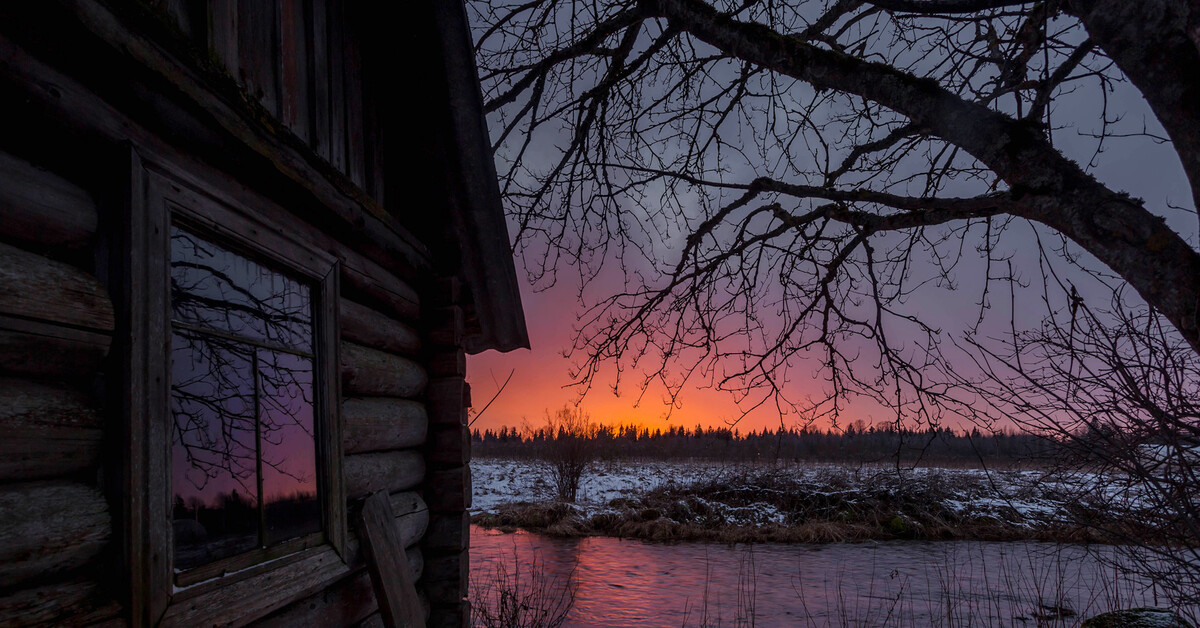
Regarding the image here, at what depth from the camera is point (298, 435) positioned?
2.91 metres

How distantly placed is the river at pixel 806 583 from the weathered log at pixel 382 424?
3500 millimetres

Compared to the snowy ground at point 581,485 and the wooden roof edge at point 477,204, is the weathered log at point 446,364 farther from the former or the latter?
the snowy ground at point 581,485

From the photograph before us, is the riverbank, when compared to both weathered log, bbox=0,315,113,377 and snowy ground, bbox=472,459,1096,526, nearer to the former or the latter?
snowy ground, bbox=472,459,1096,526

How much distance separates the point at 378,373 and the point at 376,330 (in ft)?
0.79

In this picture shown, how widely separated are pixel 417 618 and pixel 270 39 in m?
2.91

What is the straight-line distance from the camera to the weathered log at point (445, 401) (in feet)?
14.8

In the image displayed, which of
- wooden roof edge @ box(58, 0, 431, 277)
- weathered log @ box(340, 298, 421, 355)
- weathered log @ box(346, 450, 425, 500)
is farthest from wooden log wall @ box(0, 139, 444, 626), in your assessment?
weathered log @ box(340, 298, 421, 355)

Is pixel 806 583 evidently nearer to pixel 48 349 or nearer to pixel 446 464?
pixel 446 464

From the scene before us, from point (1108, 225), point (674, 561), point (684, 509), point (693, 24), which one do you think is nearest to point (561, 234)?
point (693, 24)

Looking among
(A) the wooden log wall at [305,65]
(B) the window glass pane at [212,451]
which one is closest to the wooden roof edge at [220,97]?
(A) the wooden log wall at [305,65]

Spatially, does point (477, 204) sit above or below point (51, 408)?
above

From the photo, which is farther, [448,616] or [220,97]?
[448,616]

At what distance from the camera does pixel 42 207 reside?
5.64 ft

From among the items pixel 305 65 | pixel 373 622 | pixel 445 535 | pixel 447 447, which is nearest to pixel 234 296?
pixel 305 65
